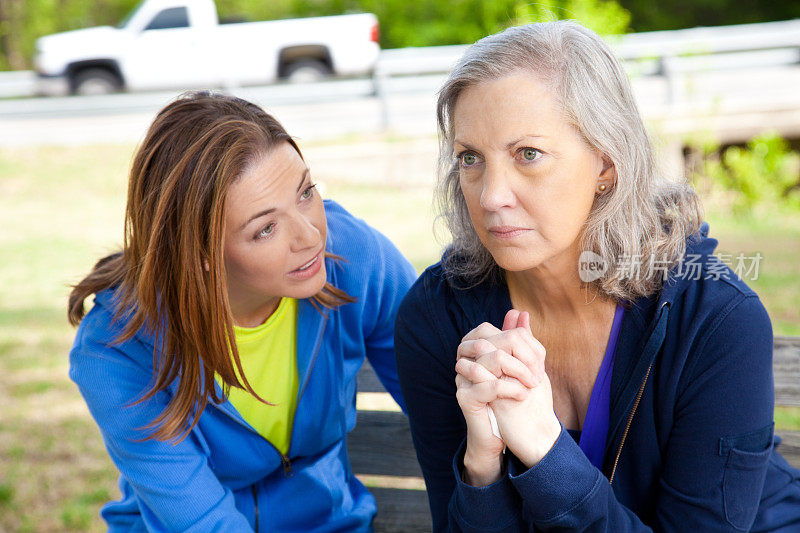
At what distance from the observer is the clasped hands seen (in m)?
1.62

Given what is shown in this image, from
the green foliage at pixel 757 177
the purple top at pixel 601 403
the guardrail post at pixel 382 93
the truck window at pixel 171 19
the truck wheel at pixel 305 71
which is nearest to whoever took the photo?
the purple top at pixel 601 403

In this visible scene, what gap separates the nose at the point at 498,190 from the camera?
1667 millimetres

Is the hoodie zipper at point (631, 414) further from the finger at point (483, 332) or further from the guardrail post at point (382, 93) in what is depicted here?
the guardrail post at point (382, 93)

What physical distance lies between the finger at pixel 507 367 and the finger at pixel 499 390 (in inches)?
0.6

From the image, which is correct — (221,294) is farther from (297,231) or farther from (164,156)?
(164,156)

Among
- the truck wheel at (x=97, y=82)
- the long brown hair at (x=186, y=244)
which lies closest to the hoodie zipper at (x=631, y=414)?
the long brown hair at (x=186, y=244)

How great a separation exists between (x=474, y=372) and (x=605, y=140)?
0.55 meters

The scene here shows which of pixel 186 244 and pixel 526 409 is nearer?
pixel 526 409

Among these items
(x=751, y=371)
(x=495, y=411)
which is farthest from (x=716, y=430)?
(x=495, y=411)

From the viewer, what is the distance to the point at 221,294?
195cm

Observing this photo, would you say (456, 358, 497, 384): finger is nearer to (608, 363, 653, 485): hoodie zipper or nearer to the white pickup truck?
(608, 363, 653, 485): hoodie zipper

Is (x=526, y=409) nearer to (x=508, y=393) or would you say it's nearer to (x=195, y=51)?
(x=508, y=393)

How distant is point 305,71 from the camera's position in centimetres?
1512

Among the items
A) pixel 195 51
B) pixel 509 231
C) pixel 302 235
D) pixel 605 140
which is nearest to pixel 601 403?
pixel 509 231
